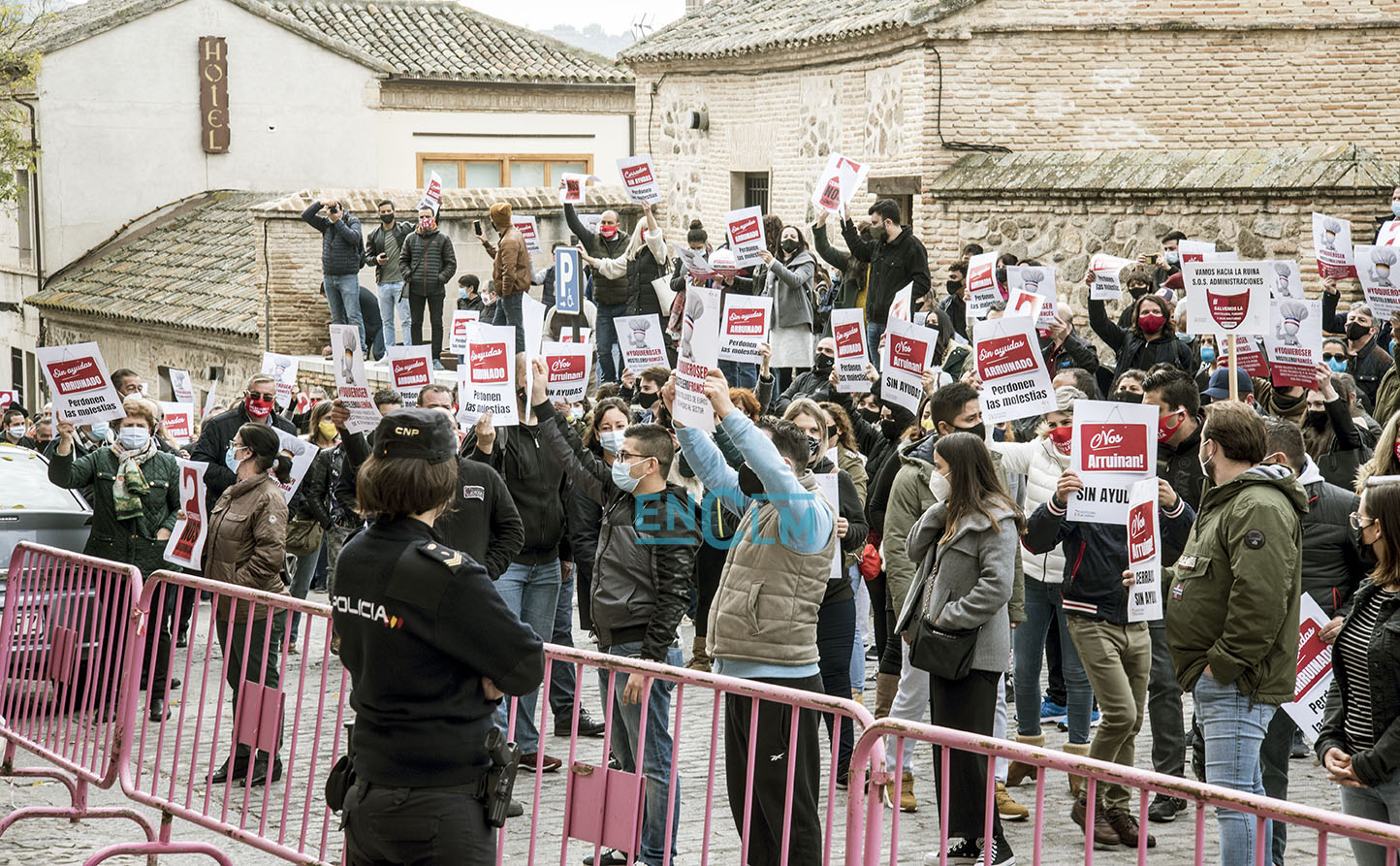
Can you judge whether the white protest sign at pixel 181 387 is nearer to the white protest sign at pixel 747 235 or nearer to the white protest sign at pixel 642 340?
the white protest sign at pixel 642 340

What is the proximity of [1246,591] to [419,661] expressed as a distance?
3183 millimetres

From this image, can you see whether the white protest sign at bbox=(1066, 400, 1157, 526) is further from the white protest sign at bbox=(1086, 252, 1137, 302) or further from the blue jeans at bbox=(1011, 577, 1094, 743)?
the white protest sign at bbox=(1086, 252, 1137, 302)

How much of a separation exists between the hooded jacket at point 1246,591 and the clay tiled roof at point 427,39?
1133 inches

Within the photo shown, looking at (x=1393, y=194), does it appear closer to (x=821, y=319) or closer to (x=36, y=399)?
(x=821, y=319)

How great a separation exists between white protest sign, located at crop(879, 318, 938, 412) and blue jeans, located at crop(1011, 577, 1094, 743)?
1810 millimetres

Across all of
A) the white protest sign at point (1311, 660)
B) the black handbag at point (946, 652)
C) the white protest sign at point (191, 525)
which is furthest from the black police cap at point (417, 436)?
the white protest sign at point (191, 525)

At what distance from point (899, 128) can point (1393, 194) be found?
6934 mm

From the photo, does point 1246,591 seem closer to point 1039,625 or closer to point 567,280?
point 1039,625

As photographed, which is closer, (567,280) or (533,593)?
(533,593)

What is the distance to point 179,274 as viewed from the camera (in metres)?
28.4

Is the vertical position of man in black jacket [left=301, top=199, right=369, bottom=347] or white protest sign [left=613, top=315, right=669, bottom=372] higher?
man in black jacket [left=301, top=199, right=369, bottom=347]

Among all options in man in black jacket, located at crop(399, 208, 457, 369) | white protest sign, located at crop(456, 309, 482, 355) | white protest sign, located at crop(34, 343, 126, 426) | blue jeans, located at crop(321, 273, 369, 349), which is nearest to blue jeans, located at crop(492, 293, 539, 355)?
white protest sign, located at crop(456, 309, 482, 355)

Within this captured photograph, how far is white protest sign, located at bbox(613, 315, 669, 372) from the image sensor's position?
41.8ft

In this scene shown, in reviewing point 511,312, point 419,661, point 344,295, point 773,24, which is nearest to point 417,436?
point 419,661
